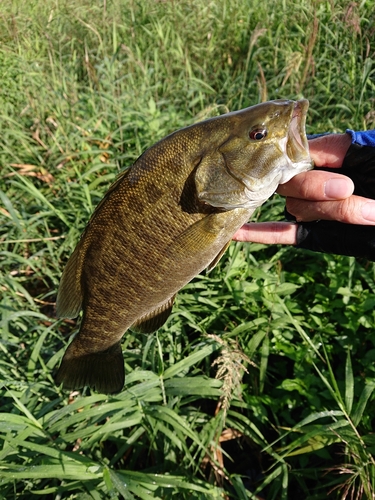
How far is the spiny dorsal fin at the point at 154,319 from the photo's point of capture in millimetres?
1973

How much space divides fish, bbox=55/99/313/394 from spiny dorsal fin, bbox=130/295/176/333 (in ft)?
0.67

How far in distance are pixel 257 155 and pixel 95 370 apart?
115 centimetres

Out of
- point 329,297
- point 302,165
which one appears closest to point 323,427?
point 329,297

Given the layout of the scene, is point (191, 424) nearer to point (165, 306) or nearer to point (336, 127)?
point (165, 306)

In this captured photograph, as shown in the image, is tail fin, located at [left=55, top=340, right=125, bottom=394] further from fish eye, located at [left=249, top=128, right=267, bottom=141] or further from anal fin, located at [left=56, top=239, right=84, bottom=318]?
fish eye, located at [left=249, top=128, right=267, bottom=141]

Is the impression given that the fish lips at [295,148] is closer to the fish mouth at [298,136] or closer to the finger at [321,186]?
the fish mouth at [298,136]

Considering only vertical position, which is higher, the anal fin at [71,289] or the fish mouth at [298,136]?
the fish mouth at [298,136]

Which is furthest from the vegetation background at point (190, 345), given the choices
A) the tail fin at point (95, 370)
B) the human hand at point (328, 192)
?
the human hand at point (328, 192)

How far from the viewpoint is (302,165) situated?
1577 millimetres

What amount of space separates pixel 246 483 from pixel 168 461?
22.2 inches

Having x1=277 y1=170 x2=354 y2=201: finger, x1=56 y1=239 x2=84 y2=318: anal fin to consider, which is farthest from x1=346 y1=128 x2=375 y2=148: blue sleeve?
Answer: x1=56 y1=239 x2=84 y2=318: anal fin

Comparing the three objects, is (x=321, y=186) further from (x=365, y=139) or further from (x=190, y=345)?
(x=190, y=345)

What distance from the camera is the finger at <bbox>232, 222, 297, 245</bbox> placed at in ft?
7.36

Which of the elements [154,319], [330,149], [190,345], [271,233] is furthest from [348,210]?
[190,345]
